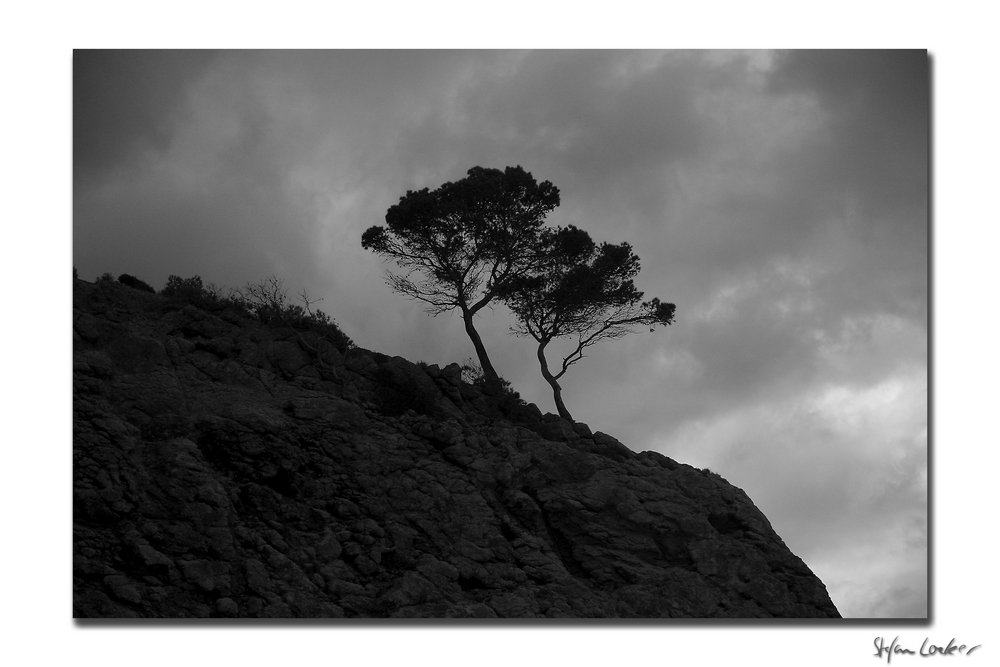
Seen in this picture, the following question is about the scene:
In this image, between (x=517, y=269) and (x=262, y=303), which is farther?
(x=517, y=269)

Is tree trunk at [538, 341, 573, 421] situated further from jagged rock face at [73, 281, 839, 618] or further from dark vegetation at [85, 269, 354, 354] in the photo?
dark vegetation at [85, 269, 354, 354]

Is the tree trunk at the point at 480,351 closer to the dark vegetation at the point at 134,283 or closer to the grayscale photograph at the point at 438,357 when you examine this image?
the grayscale photograph at the point at 438,357

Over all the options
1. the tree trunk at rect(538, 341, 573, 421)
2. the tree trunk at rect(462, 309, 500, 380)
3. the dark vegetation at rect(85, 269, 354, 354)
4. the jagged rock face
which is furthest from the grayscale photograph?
the tree trunk at rect(462, 309, 500, 380)

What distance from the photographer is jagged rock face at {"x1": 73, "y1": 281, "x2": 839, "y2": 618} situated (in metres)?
10.6
